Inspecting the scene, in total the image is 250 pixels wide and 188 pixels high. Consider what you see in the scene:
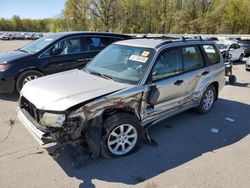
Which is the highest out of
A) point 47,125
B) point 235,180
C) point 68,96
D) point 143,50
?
point 143,50

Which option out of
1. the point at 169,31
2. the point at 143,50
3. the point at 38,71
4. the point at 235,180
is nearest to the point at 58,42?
the point at 38,71

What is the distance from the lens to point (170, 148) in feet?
13.9

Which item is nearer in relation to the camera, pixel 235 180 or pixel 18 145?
pixel 235 180

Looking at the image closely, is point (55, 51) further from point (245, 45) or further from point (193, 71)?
point (245, 45)

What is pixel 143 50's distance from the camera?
4.46 meters

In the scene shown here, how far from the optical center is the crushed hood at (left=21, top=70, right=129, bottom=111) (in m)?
3.41

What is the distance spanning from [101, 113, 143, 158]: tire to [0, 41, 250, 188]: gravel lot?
128 mm

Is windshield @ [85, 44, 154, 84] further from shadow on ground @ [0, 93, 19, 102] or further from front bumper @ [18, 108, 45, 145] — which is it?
shadow on ground @ [0, 93, 19, 102]

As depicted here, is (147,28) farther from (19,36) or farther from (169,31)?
(19,36)

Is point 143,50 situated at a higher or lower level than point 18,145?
higher

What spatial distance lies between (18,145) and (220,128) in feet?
12.2

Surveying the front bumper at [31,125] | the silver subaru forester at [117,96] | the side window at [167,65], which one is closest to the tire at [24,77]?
the silver subaru forester at [117,96]

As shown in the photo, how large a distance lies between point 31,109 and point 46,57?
342cm

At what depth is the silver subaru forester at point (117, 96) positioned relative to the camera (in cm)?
337
